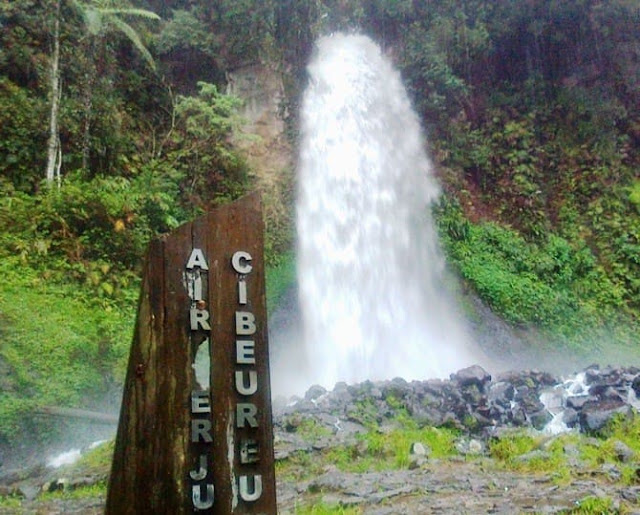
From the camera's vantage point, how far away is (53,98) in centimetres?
938

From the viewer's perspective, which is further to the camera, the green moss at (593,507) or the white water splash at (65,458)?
the white water splash at (65,458)

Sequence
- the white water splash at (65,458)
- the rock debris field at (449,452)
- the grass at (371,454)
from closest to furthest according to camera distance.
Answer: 1. the rock debris field at (449,452)
2. the grass at (371,454)
3. the white water splash at (65,458)

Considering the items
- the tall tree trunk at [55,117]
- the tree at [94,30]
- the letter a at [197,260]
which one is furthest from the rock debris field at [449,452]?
the tree at [94,30]

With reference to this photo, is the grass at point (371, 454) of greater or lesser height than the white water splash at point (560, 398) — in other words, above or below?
below

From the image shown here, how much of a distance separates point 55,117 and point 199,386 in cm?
805

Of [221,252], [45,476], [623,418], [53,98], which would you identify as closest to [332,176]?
[53,98]

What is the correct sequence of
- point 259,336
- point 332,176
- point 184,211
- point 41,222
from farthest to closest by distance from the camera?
point 332,176, point 184,211, point 41,222, point 259,336

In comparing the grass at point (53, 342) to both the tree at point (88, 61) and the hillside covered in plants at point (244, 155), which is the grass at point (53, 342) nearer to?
the hillside covered in plants at point (244, 155)

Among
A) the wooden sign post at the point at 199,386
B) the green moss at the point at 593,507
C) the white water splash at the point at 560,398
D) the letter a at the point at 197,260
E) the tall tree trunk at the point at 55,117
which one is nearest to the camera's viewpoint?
the wooden sign post at the point at 199,386

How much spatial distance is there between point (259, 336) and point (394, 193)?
412 inches

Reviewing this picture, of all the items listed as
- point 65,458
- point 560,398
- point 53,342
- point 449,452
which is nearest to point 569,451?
point 449,452

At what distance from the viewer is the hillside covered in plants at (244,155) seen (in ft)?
27.1

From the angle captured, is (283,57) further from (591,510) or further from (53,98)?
(591,510)

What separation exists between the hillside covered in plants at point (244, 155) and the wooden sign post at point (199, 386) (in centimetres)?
511
